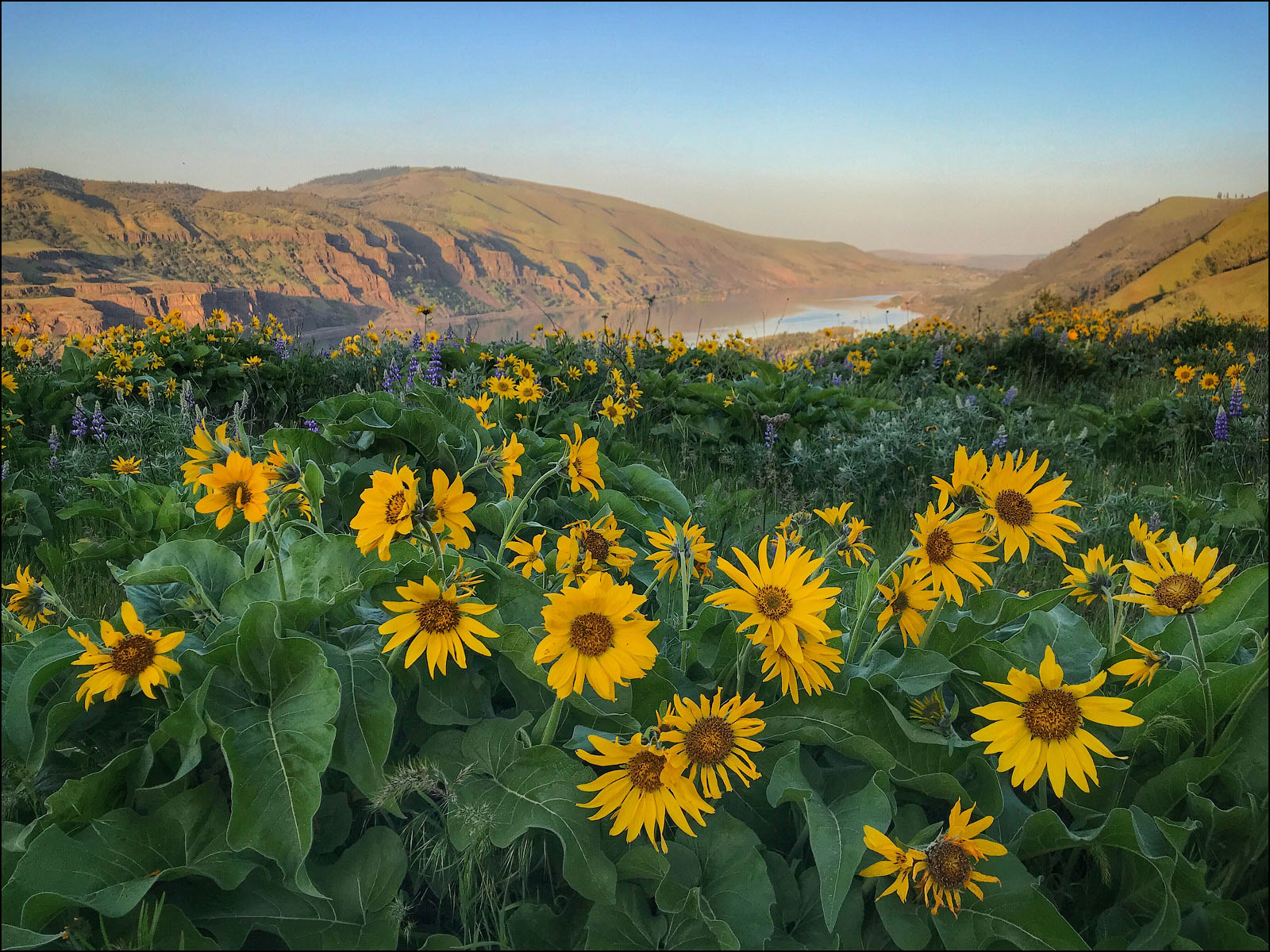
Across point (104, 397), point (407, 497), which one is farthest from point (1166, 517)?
point (104, 397)

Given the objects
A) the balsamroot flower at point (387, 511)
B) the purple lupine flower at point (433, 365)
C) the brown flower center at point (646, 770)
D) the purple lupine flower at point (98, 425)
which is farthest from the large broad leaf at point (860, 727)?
the purple lupine flower at point (98, 425)

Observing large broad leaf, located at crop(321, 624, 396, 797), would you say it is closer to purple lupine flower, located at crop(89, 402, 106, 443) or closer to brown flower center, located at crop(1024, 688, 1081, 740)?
brown flower center, located at crop(1024, 688, 1081, 740)

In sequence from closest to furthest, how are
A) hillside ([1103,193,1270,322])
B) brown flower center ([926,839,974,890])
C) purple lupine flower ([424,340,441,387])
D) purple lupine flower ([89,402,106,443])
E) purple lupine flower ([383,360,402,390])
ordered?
1. brown flower center ([926,839,974,890])
2. purple lupine flower ([89,402,106,443])
3. purple lupine flower ([424,340,441,387])
4. purple lupine flower ([383,360,402,390])
5. hillside ([1103,193,1270,322])

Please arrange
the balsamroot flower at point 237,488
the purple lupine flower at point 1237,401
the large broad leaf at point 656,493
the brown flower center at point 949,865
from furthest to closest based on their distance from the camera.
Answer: the purple lupine flower at point 1237,401
the large broad leaf at point 656,493
the balsamroot flower at point 237,488
the brown flower center at point 949,865

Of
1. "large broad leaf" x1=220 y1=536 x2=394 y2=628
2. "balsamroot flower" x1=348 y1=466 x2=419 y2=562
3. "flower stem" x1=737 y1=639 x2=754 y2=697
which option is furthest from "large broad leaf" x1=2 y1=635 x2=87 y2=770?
"flower stem" x1=737 y1=639 x2=754 y2=697

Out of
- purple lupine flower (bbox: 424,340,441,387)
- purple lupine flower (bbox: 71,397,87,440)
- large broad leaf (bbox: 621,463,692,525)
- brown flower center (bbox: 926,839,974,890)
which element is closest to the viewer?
brown flower center (bbox: 926,839,974,890)

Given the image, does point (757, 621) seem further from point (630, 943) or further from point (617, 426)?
point (617, 426)

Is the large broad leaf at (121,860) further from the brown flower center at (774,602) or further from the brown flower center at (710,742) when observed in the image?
the brown flower center at (774,602)
